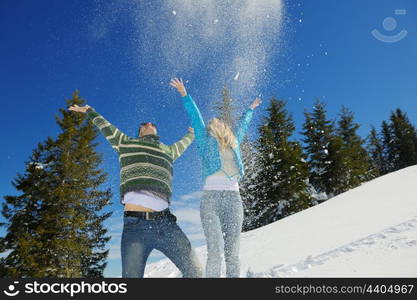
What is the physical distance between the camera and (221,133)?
13.4ft

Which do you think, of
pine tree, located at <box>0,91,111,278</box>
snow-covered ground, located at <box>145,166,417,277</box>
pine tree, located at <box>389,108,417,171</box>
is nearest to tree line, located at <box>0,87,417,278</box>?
pine tree, located at <box>0,91,111,278</box>

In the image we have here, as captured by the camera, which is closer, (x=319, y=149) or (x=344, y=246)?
(x=344, y=246)

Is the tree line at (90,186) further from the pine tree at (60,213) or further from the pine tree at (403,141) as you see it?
the pine tree at (403,141)

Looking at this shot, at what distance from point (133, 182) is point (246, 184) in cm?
2067

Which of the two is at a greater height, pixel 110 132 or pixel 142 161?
pixel 110 132

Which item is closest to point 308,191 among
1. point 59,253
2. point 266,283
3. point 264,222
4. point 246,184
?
point 264,222

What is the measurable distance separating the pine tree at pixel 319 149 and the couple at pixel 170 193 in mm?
28150

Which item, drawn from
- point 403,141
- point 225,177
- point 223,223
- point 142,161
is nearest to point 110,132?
point 142,161

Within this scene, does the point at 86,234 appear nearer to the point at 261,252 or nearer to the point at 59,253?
the point at 59,253

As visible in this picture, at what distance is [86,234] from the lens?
61.6 ft

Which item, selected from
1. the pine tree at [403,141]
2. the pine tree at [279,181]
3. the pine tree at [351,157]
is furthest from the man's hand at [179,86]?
the pine tree at [403,141]

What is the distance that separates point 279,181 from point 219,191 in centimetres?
2274

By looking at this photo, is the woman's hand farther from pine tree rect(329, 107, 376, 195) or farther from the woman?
pine tree rect(329, 107, 376, 195)

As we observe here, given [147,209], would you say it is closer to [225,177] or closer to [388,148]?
[225,177]
